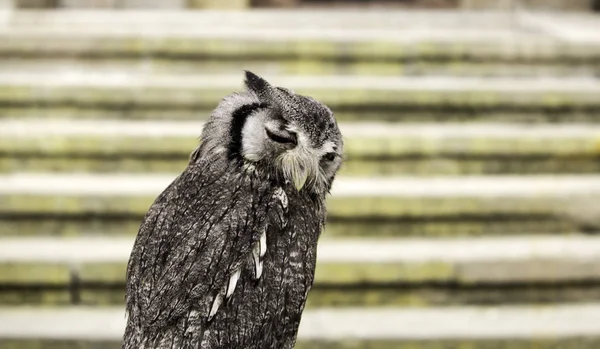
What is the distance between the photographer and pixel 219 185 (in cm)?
148

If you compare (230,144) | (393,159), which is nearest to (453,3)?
(393,159)

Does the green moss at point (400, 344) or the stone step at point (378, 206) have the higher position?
the stone step at point (378, 206)

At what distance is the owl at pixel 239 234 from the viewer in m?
1.40

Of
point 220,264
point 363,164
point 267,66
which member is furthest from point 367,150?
point 220,264

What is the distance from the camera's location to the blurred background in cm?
279

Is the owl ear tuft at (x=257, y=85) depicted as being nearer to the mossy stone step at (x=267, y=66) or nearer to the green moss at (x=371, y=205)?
the green moss at (x=371, y=205)

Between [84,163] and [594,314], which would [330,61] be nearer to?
[84,163]

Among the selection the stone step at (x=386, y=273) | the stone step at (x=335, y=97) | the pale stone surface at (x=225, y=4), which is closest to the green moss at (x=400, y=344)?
the stone step at (x=386, y=273)

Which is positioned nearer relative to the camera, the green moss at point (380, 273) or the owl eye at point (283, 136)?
the owl eye at point (283, 136)

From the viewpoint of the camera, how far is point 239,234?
1453 mm

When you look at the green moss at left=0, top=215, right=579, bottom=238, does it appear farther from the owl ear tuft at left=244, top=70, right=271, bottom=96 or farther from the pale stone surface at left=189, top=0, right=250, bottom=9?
the pale stone surface at left=189, top=0, right=250, bottom=9

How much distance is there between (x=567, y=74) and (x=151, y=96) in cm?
237

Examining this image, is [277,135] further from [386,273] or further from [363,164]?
[363,164]

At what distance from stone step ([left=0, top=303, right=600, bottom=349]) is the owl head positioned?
1294mm
